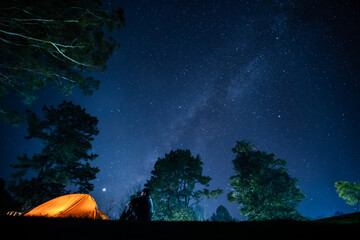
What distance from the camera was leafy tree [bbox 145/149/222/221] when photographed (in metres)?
19.3

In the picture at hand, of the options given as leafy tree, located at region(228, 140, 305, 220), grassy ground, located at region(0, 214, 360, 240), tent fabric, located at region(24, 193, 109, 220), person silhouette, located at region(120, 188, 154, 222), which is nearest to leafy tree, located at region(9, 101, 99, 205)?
tent fabric, located at region(24, 193, 109, 220)

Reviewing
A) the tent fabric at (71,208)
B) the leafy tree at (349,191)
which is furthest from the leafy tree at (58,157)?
the leafy tree at (349,191)

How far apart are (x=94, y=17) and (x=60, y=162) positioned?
43.8 ft

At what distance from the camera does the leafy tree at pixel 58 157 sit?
12469 millimetres

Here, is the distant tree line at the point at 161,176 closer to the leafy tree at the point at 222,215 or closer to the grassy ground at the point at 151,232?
the grassy ground at the point at 151,232

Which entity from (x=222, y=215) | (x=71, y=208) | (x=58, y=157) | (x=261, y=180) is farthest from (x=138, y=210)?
(x=222, y=215)

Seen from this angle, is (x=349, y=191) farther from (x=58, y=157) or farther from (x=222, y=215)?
(x=58, y=157)

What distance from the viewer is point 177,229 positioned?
335cm

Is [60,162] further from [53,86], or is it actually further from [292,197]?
[292,197]

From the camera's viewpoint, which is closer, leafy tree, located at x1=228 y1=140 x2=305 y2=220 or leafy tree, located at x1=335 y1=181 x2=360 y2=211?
leafy tree, located at x1=228 y1=140 x2=305 y2=220

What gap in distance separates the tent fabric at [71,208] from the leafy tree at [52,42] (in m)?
5.67

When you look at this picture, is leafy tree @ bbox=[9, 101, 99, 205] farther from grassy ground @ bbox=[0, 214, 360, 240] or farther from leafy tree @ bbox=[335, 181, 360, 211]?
leafy tree @ bbox=[335, 181, 360, 211]

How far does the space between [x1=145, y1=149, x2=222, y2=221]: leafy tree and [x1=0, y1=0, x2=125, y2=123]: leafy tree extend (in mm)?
14108

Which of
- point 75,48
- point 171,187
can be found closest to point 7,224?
point 75,48
